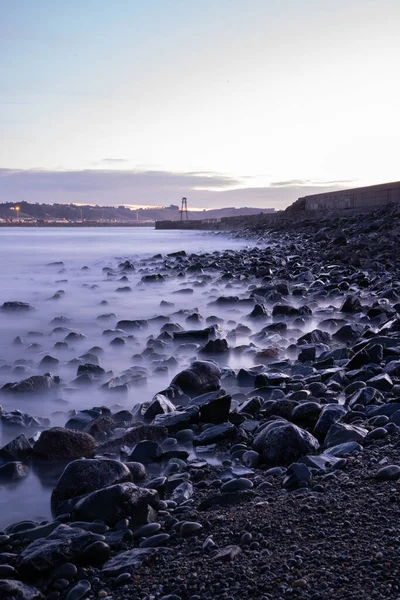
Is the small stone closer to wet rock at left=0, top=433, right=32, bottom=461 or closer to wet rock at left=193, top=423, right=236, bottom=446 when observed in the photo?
wet rock at left=193, top=423, right=236, bottom=446

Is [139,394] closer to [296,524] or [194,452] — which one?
[194,452]

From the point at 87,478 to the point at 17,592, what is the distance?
67cm

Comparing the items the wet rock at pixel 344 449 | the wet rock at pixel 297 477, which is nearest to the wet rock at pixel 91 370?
the wet rock at pixel 344 449

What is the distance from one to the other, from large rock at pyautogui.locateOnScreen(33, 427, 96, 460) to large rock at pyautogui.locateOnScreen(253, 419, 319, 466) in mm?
848

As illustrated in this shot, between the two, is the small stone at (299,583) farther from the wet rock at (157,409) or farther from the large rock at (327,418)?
the wet rock at (157,409)

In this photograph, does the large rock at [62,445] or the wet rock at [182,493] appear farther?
the large rock at [62,445]

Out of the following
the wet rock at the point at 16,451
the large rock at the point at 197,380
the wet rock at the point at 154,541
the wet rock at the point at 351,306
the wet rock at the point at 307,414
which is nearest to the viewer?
the wet rock at the point at 154,541

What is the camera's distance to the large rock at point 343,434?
2.73 m

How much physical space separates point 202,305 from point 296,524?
6220 millimetres

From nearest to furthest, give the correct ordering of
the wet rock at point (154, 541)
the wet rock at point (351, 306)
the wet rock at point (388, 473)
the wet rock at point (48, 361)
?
1. the wet rock at point (154, 541)
2. the wet rock at point (388, 473)
3. the wet rock at point (48, 361)
4. the wet rock at point (351, 306)

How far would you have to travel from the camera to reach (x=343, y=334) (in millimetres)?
5316

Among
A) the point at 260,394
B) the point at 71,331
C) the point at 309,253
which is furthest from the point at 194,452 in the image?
the point at 309,253

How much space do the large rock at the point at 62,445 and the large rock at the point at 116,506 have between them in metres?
0.72

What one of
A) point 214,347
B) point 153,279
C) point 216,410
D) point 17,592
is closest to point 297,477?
point 216,410
